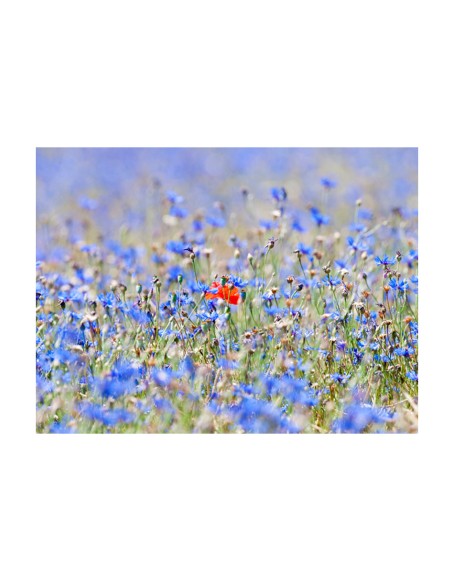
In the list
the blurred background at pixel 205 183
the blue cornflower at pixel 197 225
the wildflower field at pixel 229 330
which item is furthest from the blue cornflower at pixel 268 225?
the blurred background at pixel 205 183

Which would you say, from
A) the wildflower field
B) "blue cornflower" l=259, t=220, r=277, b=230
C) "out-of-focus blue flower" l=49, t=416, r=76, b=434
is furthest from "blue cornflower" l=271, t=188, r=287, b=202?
"out-of-focus blue flower" l=49, t=416, r=76, b=434

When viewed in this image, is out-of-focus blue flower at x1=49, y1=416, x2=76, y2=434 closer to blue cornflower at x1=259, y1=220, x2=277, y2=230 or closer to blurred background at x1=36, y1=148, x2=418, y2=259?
blue cornflower at x1=259, y1=220, x2=277, y2=230

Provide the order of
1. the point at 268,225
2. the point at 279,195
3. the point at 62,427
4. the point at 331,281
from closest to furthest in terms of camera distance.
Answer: the point at 62,427 → the point at 331,281 → the point at 279,195 → the point at 268,225

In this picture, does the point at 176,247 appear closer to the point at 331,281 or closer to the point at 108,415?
the point at 331,281

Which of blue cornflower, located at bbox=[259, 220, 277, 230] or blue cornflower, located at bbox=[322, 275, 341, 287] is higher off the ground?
blue cornflower, located at bbox=[259, 220, 277, 230]

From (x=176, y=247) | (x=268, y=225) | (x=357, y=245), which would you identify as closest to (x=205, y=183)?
(x=268, y=225)
